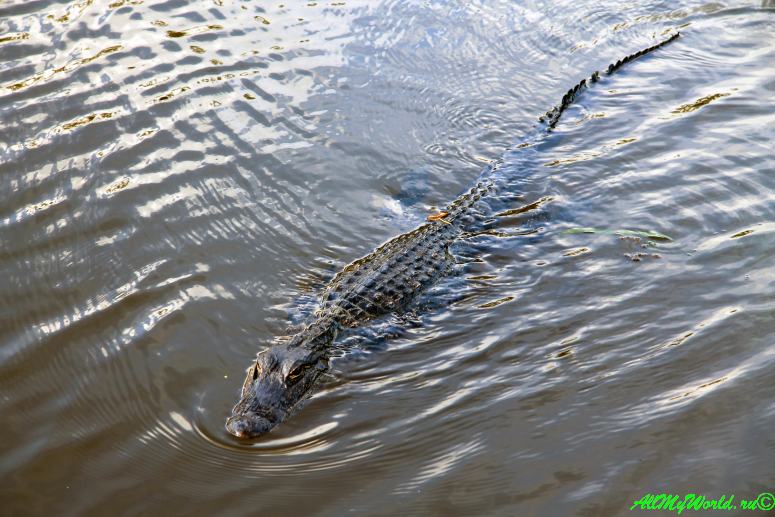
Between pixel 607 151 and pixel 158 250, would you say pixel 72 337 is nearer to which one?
pixel 158 250

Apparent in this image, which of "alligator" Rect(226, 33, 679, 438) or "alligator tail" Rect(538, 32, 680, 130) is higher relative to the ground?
"alligator tail" Rect(538, 32, 680, 130)

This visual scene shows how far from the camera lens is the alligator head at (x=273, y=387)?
3545 mm

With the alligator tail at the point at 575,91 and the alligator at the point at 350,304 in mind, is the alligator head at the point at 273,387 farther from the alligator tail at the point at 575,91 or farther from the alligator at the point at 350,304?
the alligator tail at the point at 575,91

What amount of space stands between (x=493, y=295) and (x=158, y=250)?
231 cm

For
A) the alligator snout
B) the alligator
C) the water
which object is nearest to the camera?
the water

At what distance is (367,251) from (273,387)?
5.53ft

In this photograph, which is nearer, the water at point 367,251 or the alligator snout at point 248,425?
the water at point 367,251

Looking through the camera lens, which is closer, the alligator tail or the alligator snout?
the alligator snout

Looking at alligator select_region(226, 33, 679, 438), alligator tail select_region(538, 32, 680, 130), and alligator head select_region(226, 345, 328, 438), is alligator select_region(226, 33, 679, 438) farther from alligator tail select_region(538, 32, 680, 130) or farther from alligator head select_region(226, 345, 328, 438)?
alligator tail select_region(538, 32, 680, 130)

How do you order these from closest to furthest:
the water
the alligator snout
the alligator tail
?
the water, the alligator snout, the alligator tail

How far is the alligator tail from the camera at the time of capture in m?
6.71

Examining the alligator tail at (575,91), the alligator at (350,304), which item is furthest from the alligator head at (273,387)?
the alligator tail at (575,91)

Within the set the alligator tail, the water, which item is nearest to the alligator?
the water

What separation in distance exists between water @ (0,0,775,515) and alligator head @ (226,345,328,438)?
83 millimetres
